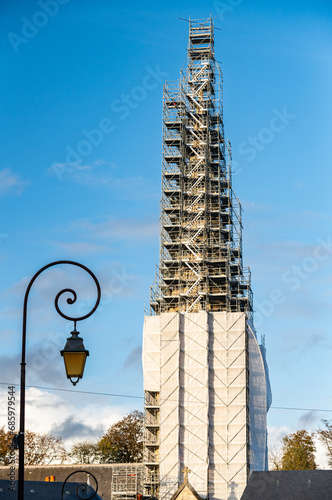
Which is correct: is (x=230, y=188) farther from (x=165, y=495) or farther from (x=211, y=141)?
(x=165, y=495)

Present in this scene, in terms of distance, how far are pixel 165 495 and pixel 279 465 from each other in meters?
32.0

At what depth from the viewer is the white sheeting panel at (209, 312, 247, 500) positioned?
6438 cm

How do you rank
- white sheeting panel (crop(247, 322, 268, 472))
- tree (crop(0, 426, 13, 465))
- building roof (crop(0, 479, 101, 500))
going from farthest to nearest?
1. tree (crop(0, 426, 13, 465))
2. white sheeting panel (crop(247, 322, 268, 472))
3. building roof (crop(0, 479, 101, 500))

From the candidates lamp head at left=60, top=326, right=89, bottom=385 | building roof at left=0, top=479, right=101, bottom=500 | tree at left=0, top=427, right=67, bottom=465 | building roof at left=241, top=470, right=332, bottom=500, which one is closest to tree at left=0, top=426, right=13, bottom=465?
tree at left=0, top=427, right=67, bottom=465

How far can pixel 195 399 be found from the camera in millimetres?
66312

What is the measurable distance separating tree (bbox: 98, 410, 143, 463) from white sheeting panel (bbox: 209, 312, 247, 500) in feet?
73.5

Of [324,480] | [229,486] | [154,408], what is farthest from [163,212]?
[324,480]

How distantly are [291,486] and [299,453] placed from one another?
57.0 m

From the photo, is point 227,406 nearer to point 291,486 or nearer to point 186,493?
point 186,493

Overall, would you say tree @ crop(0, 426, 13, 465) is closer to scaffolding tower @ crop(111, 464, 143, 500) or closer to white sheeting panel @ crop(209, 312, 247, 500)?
scaffolding tower @ crop(111, 464, 143, 500)

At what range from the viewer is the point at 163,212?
7569 cm

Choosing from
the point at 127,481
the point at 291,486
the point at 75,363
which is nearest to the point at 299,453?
the point at 127,481

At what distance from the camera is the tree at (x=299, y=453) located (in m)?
84.9

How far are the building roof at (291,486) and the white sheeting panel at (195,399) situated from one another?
1304 inches
